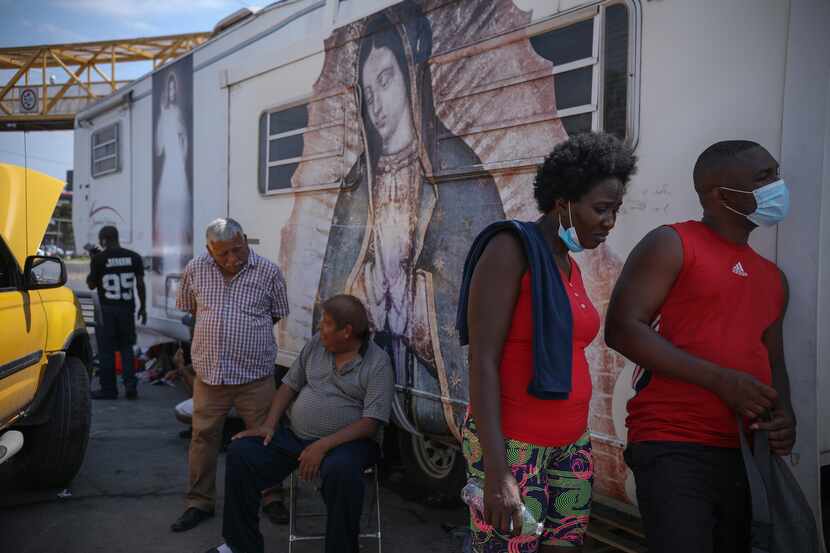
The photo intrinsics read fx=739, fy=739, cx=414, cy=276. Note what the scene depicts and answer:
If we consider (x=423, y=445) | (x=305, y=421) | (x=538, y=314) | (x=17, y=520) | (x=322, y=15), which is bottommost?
(x=17, y=520)

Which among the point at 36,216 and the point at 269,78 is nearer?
the point at 36,216

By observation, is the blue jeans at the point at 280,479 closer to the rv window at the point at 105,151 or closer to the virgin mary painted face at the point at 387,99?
the virgin mary painted face at the point at 387,99

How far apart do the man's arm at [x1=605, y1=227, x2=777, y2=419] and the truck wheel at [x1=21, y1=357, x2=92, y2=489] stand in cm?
342

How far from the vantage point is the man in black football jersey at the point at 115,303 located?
21.8ft

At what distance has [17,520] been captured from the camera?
3.95m

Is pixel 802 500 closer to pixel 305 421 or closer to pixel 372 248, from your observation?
pixel 305 421

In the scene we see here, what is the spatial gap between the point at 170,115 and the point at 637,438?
5.09 meters

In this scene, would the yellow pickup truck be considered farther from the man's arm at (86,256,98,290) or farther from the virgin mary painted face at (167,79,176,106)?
the man's arm at (86,256,98,290)

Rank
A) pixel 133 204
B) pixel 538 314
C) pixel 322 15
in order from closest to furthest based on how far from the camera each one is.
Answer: pixel 538 314 → pixel 322 15 → pixel 133 204

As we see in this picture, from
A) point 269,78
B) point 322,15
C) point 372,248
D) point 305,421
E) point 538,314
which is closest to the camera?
point 538,314

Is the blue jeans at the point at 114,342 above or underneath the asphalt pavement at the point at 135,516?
above

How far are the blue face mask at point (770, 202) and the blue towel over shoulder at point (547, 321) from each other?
608mm

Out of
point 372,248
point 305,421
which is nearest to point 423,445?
point 305,421

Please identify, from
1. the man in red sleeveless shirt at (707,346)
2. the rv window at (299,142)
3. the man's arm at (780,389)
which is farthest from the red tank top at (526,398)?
the rv window at (299,142)
